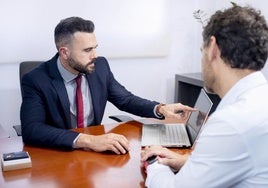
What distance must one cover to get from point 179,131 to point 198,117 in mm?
154

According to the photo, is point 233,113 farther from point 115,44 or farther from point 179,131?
point 115,44

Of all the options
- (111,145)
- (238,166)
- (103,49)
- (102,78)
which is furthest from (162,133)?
(103,49)

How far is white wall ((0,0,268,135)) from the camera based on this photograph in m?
2.56

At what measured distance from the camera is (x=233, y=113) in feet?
2.78

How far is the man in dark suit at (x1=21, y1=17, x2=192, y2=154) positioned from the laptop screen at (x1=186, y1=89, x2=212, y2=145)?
0.12m

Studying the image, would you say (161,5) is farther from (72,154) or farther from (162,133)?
(72,154)

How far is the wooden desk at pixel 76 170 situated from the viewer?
1.10m

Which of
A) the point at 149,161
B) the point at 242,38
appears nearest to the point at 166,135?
the point at 149,161

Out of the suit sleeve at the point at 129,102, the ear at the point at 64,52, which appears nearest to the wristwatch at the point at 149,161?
the suit sleeve at the point at 129,102

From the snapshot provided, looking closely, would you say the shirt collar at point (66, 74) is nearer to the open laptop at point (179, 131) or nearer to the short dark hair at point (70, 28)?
the short dark hair at point (70, 28)

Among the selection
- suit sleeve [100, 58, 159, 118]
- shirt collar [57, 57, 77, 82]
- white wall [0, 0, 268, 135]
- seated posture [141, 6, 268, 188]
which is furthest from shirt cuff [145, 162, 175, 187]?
white wall [0, 0, 268, 135]

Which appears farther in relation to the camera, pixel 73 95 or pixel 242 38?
pixel 73 95

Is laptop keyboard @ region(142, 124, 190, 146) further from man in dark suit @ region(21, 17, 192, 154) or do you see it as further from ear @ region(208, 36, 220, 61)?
ear @ region(208, 36, 220, 61)

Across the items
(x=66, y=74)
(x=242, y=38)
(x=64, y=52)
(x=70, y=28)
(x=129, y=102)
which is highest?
(x=242, y=38)
